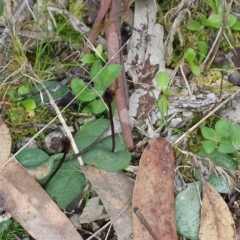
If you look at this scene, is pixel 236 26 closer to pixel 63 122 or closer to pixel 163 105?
pixel 163 105

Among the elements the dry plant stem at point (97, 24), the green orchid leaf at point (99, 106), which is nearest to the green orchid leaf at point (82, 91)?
the green orchid leaf at point (99, 106)

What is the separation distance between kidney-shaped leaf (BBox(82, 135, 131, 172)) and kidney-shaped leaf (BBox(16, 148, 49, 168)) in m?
0.14

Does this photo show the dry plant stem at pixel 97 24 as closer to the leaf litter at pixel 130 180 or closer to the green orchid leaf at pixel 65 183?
the leaf litter at pixel 130 180

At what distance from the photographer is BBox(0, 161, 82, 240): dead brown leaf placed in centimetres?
168

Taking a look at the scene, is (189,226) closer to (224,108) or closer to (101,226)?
(101,226)

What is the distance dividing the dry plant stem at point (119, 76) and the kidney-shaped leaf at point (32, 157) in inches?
11.7

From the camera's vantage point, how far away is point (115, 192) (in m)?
1.75

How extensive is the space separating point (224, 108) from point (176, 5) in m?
0.43

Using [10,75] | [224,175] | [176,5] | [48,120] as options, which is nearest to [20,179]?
[48,120]

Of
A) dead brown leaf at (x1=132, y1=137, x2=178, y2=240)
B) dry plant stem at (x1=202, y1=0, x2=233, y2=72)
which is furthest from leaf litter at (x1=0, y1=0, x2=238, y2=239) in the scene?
dry plant stem at (x1=202, y1=0, x2=233, y2=72)

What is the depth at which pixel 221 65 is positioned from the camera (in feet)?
6.27

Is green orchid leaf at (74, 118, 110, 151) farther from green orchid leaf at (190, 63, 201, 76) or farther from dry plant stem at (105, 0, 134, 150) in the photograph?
green orchid leaf at (190, 63, 201, 76)

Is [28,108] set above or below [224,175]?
above

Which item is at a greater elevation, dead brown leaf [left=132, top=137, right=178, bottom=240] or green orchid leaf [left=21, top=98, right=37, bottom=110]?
green orchid leaf [left=21, top=98, right=37, bottom=110]
